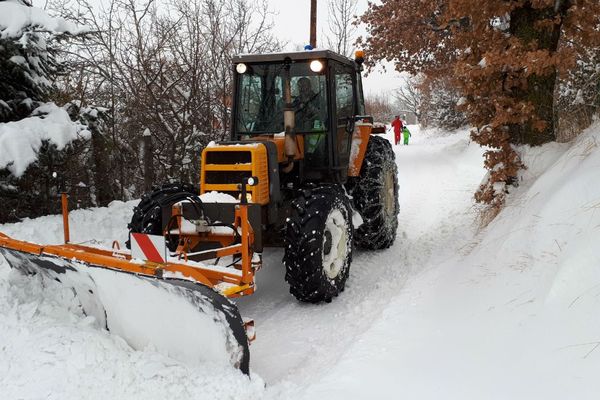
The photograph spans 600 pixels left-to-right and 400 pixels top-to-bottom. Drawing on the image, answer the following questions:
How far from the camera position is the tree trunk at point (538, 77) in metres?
5.58

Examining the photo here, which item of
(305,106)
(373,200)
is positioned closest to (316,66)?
(305,106)

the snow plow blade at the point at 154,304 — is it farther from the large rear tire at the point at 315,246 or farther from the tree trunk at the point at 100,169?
the tree trunk at the point at 100,169

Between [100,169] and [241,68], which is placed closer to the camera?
[241,68]

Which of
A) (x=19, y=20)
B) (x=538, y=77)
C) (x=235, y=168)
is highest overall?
(x=19, y=20)

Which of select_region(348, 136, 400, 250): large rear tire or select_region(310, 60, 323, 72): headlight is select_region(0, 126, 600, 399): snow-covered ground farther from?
select_region(310, 60, 323, 72): headlight

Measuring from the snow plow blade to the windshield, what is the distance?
2.33m

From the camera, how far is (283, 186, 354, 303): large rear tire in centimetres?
433

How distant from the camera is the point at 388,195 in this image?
6.70 metres

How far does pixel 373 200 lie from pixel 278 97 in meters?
1.68

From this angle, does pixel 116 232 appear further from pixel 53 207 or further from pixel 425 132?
pixel 425 132

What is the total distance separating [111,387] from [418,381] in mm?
1817

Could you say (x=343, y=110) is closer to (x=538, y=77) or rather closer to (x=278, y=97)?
(x=278, y=97)

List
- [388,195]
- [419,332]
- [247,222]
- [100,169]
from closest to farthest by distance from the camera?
[419,332] < [247,222] < [388,195] < [100,169]

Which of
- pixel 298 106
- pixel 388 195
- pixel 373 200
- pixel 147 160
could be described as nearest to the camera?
pixel 298 106
